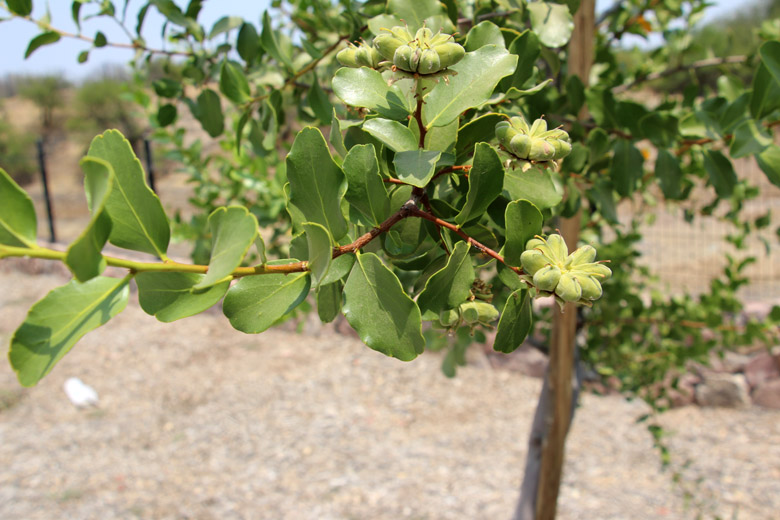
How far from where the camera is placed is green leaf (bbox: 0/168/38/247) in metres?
0.34

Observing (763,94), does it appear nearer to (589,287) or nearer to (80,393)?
(589,287)

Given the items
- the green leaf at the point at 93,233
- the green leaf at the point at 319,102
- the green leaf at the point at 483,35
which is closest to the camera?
the green leaf at the point at 93,233

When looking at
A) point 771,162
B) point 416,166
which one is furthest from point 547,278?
point 771,162

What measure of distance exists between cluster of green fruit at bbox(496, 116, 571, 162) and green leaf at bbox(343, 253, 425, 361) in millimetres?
139

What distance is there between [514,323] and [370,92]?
0.66 ft

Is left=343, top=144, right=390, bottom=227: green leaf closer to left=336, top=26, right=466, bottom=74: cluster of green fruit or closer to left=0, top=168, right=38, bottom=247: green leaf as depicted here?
left=336, top=26, right=466, bottom=74: cluster of green fruit

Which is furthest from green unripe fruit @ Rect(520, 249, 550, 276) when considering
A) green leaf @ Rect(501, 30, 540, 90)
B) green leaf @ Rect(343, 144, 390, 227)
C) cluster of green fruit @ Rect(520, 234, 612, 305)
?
green leaf @ Rect(501, 30, 540, 90)

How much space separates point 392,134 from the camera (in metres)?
0.43

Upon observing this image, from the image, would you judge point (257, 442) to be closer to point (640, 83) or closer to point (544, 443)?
point (544, 443)

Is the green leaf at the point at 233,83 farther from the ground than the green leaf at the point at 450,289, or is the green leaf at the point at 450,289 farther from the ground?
the green leaf at the point at 233,83

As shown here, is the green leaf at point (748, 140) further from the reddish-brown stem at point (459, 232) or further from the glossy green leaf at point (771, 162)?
the reddish-brown stem at point (459, 232)

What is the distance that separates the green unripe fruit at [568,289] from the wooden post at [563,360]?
59cm

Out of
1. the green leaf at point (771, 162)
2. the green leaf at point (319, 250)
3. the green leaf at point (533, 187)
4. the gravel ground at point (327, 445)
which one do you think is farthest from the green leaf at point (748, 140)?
the gravel ground at point (327, 445)

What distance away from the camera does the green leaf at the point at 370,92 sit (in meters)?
0.44
